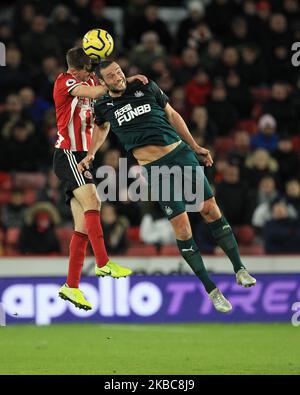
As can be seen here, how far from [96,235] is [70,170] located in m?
0.69

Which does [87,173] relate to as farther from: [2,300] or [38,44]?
[38,44]

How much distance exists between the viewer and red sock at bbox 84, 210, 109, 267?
10.7m

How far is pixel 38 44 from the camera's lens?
1833 centimetres

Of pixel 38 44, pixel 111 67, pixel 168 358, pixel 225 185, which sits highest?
pixel 38 44

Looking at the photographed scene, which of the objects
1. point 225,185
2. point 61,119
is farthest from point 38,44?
point 61,119

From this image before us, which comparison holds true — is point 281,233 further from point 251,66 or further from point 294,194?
point 251,66

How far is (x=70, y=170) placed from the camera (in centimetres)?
1077

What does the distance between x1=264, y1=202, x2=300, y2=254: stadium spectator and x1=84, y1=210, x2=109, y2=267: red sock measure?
5887 mm

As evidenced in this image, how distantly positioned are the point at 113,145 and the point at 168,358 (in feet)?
21.2

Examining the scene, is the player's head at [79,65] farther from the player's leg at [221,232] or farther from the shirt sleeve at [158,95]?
the player's leg at [221,232]

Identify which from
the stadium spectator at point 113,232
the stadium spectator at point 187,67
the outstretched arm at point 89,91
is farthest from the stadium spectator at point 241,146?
the outstretched arm at point 89,91

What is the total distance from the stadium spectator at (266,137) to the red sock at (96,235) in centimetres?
776

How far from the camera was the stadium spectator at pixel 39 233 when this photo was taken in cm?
1577

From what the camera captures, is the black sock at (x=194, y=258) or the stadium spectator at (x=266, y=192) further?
the stadium spectator at (x=266, y=192)
